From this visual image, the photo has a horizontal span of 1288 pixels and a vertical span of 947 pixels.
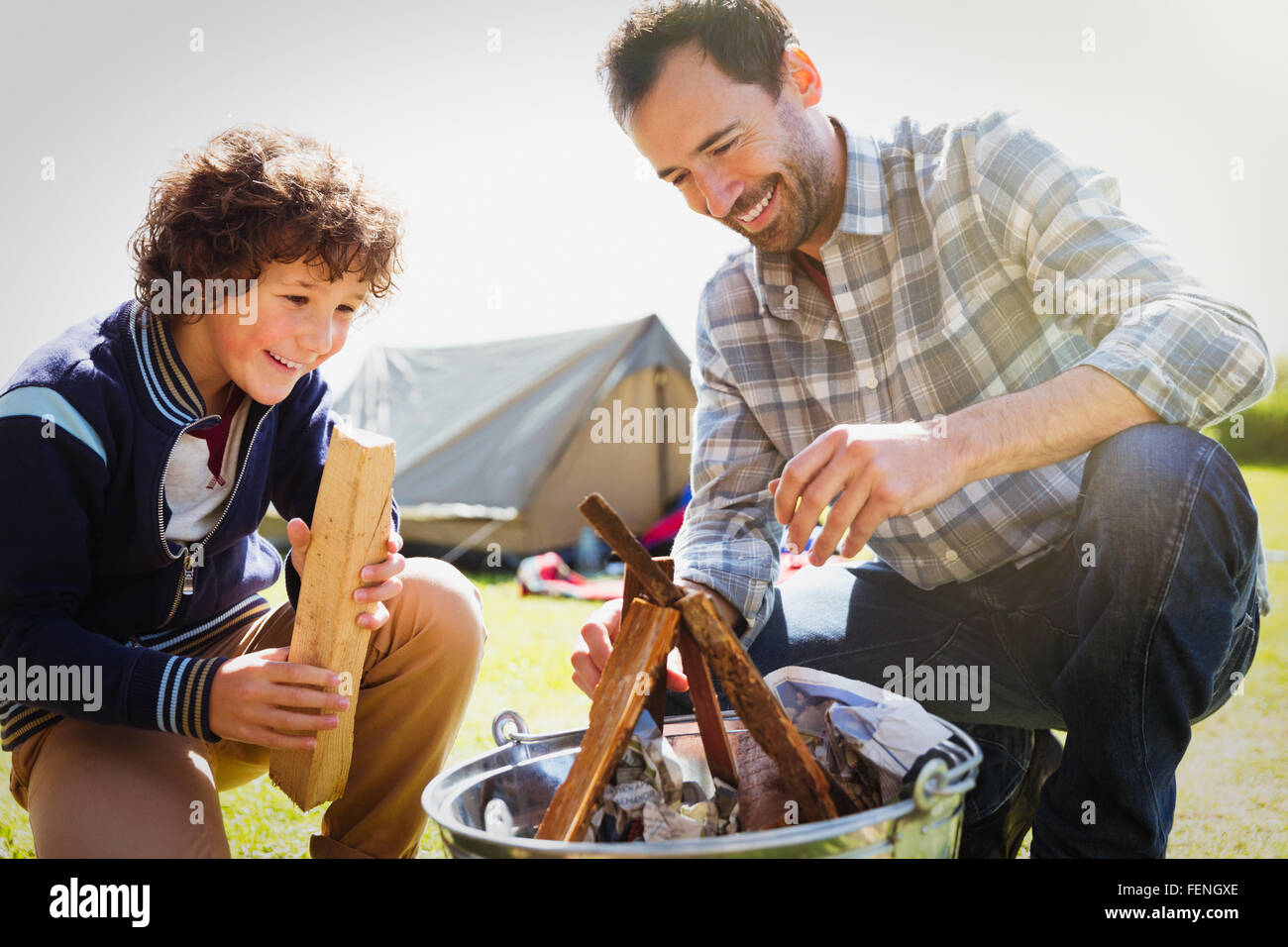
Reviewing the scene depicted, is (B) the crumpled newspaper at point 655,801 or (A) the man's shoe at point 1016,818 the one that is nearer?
(B) the crumpled newspaper at point 655,801

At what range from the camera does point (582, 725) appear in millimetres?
1466

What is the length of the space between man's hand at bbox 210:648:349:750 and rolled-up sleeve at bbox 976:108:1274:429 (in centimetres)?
114

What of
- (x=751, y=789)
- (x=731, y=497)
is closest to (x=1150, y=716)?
(x=751, y=789)

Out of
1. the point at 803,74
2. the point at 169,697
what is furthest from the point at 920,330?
the point at 169,697

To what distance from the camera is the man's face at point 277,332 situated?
1.54 meters

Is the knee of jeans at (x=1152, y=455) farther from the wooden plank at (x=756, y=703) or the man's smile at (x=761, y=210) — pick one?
the man's smile at (x=761, y=210)

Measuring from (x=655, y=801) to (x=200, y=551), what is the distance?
0.91 m

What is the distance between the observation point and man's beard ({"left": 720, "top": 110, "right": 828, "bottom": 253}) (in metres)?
1.85

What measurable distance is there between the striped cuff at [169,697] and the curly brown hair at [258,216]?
60 cm

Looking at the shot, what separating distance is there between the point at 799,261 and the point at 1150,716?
3.62ft

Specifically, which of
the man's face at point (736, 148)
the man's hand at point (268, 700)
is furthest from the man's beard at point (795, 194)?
the man's hand at point (268, 700)

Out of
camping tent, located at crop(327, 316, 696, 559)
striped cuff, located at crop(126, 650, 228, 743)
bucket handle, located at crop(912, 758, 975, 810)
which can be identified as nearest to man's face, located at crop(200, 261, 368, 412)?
striped cuff, located at crop(126, 650, 228, 743)

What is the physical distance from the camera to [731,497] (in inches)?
75.8
